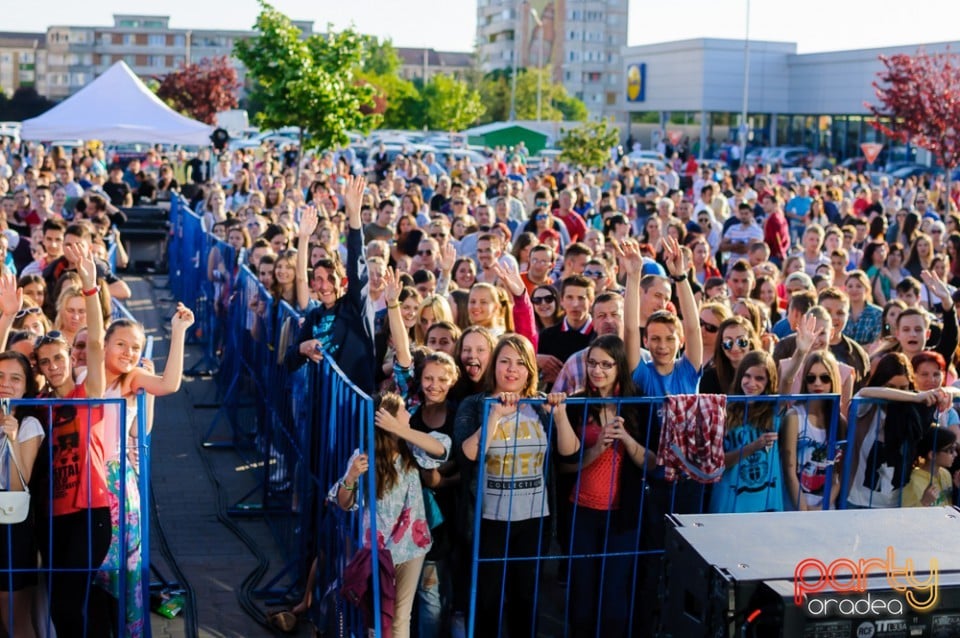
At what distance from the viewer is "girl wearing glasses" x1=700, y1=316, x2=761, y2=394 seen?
7.29 meters

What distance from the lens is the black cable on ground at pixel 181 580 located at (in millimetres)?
7129

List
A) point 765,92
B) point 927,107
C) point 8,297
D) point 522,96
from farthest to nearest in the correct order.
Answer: point 522,96 < point 765,92 < point 927,107 < point 8,297

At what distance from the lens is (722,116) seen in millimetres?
76125

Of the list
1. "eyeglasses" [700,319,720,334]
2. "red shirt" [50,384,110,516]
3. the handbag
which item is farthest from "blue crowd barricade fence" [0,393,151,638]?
"eyeglasses" [700,319,720,334]

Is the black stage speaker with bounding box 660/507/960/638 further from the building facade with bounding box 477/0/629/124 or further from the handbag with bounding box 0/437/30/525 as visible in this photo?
the building facade with bounding box 477/0/629/124

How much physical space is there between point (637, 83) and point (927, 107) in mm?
50499

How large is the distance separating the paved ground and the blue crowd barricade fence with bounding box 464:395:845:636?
166 cm

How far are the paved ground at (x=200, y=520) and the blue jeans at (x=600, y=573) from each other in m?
1.81

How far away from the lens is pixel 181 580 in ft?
25.4

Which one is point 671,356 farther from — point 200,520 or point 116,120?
point 116,120

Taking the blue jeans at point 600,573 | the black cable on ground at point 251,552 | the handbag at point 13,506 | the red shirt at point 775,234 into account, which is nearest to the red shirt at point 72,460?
the handbag at point 13,506

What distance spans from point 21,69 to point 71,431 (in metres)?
158

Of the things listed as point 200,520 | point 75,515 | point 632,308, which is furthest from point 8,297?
point 632,308

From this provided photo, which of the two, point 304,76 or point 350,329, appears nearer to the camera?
point 350,329
